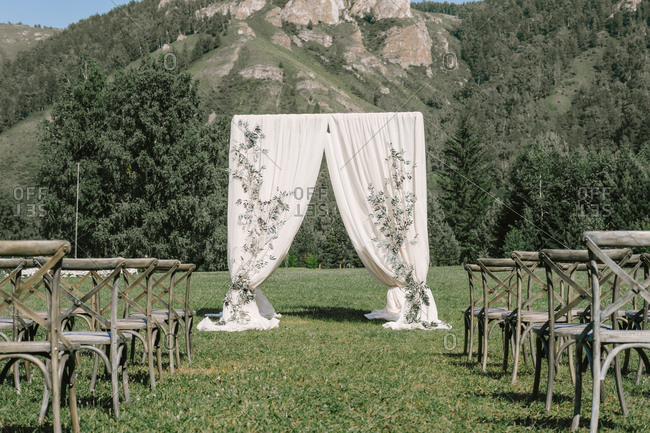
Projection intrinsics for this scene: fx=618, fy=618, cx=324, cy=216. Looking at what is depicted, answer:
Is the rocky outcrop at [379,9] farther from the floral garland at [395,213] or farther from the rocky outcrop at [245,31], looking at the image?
the floral garland at [395,213]

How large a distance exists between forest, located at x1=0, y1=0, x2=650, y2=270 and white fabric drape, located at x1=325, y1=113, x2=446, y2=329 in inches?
863

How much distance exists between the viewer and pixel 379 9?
154500 millimetres

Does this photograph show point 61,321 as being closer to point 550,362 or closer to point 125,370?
point 125,370

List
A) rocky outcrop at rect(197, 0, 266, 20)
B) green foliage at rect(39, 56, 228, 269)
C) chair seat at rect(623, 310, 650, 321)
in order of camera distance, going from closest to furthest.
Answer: chair seat at rect(623, 310, 650, 321)
green foliage at rect(39, 56, 228, 269)
rocky outcrop at rect(197, 0, 266, 20)

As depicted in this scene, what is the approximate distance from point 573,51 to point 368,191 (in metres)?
109

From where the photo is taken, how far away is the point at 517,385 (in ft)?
18.0

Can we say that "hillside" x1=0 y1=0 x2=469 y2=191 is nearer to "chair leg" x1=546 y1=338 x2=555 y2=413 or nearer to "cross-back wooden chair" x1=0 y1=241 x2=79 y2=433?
"cross-back wooden chair" x1=0 y1=241 x2=79 y2=433

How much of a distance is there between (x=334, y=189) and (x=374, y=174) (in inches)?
28.2

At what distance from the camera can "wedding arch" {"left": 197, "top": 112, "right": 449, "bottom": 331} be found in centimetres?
1020

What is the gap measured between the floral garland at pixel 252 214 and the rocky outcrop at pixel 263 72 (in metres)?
92.2

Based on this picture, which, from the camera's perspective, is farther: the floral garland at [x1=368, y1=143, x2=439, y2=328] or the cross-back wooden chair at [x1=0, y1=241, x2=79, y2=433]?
the floral garland at [x1=368, y1=143, x2=439, y2=328]

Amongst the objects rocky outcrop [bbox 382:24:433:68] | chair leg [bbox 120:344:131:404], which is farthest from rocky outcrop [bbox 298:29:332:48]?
chair leg [bbox 120:344:131:404]

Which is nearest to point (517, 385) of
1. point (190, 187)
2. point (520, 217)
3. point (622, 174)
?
point (190, 187)

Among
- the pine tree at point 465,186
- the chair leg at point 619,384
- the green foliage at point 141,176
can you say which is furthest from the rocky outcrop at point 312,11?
the chair leg at point 619,384
